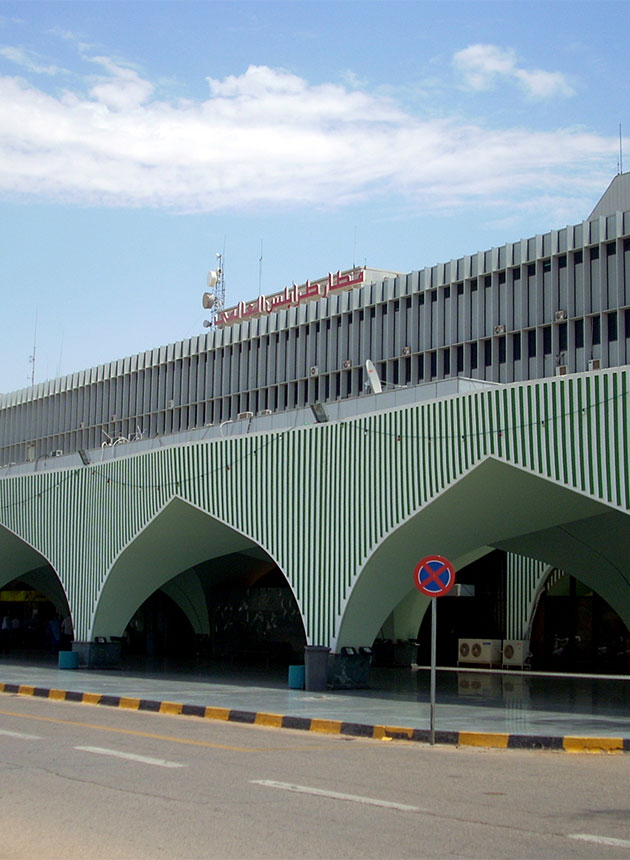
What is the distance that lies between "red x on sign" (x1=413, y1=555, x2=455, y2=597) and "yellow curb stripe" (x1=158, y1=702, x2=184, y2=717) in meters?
5.76

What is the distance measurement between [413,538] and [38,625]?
31.2 metres

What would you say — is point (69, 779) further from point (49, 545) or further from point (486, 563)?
point (486, 563)

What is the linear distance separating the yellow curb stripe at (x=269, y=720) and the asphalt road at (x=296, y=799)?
2.17 m

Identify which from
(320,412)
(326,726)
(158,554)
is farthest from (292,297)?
(326,726)

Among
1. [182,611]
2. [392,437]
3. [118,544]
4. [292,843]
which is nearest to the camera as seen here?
[292,843]

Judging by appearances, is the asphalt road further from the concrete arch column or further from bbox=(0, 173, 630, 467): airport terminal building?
bbox=(0, 173, 630, 467): airport terminal building

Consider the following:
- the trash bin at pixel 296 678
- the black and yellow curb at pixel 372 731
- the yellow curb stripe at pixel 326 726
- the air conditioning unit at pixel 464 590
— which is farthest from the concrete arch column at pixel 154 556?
the yellow curb stripe at pixel 326 726

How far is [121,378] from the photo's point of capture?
58781 millimetres

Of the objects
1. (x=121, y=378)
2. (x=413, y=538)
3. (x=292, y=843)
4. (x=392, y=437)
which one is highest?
(x=121, y=378)

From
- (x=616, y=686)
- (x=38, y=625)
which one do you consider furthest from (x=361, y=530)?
(x=38, y=625)

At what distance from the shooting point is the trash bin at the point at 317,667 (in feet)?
67.6

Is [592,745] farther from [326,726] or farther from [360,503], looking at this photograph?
[360,503]

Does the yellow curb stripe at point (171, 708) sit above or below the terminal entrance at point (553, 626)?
below

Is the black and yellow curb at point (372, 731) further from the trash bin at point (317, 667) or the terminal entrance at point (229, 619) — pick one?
the terminal entrance at point (229, 619)
